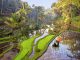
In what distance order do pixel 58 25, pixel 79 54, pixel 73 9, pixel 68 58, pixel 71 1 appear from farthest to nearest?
pixel 58 25
pixel 73 9
pixel 71 1
pixel 79 54
pixel 68 58

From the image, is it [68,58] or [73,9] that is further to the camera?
[73,9]

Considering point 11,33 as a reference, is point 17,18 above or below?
above

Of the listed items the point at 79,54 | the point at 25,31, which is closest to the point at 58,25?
the point at 25,31

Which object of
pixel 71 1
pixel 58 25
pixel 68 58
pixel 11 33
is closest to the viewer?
pixel 68 58

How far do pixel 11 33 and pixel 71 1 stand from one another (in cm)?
1592

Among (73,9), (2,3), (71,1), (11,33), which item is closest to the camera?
(11,33)

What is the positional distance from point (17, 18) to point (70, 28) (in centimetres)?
1453

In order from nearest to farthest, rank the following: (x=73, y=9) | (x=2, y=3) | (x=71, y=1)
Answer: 1. (x=71, y=1)
2. (x=73, y=9)
3. (x=2, y=3)

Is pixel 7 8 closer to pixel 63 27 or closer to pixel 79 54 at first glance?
pixel 63 27

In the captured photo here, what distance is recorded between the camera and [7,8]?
8000 cm

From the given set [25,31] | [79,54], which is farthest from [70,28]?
[79,54]

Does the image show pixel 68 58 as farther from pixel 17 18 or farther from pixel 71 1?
pixel 71 1

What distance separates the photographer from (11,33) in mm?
41312

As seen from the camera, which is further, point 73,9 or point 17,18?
point 73,9
